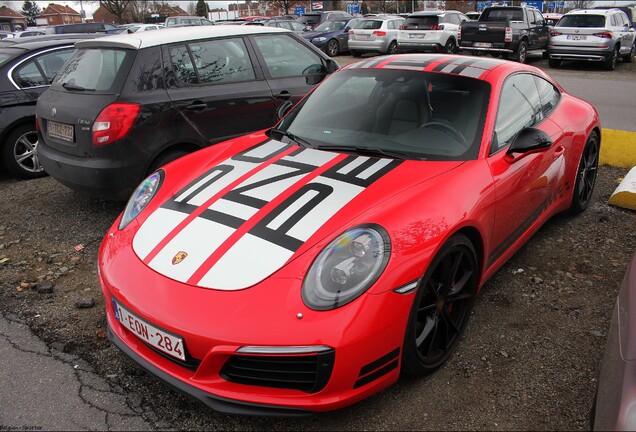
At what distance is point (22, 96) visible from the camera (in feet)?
19.5

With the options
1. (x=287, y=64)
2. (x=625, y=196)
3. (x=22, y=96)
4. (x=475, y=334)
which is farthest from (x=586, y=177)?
(x=22, y=96)

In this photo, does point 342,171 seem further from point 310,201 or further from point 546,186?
point 546,186

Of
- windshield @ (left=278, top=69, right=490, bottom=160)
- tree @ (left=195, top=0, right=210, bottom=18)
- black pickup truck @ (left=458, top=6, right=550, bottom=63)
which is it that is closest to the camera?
windshield @ (left=278, top=69, right=490, bottom=160)

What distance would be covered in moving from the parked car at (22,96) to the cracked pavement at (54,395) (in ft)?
11.9

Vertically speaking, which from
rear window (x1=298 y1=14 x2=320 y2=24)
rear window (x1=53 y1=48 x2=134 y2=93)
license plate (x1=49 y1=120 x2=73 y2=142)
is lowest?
license plate (x1=49 y1=120 x2=73 y2=142)

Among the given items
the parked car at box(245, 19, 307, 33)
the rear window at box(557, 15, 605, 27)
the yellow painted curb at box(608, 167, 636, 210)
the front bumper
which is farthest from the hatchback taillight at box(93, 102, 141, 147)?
the parked car at box(245, 19, 307, 33)

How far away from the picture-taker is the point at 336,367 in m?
2.10

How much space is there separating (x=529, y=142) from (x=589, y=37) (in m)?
14.0

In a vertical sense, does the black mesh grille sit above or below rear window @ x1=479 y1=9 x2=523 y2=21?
below

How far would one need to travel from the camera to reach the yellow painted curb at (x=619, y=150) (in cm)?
601

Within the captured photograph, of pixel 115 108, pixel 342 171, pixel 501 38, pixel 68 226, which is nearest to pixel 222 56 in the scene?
pixel 115 108

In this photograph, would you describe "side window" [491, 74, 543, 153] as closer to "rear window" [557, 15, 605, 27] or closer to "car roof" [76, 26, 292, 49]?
"car roof" [76, 26, 292, 49]

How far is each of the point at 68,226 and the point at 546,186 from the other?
3869 millimetres

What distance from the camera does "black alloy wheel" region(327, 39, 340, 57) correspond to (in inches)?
818
